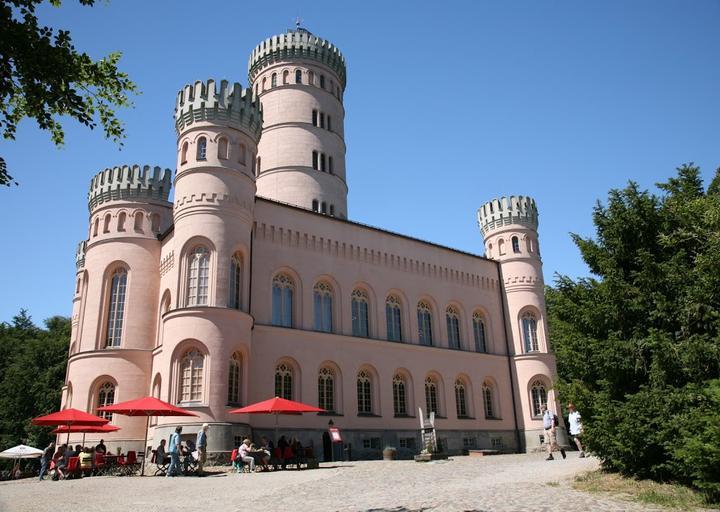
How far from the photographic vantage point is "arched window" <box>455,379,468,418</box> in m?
36.3

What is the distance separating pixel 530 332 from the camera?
40.6m

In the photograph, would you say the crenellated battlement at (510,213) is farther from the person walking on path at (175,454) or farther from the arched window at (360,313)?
the person walking on path at (175,454)

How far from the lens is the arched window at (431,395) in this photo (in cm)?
3475

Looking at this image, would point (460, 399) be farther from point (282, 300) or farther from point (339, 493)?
point (339, 493)

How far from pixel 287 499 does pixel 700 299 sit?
403 inches

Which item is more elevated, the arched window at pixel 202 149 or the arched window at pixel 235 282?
the arched window at pixel 202 149

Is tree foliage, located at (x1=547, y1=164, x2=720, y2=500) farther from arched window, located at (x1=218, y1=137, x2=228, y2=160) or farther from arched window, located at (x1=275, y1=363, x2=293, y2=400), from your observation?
arched window, located at (x1=218, y1=137, x2=228, y2=160)

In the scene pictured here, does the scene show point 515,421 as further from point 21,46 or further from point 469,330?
point 21,46

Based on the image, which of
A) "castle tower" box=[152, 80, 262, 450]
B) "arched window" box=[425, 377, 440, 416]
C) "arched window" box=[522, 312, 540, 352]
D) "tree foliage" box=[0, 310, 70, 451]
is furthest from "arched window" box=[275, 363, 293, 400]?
"tree foliage" box=[0, 310, 70, 451]

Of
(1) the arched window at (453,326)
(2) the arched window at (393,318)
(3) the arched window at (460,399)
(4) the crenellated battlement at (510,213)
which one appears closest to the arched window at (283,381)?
(2) the arched window at (393,318)

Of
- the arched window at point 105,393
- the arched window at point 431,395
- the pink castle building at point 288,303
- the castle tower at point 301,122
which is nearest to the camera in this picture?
the pink castle building at point 288,303

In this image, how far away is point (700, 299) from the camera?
13438 millimetres

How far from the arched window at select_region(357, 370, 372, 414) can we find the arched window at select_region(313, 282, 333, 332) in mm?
3150

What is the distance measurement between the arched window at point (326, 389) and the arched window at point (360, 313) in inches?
117
